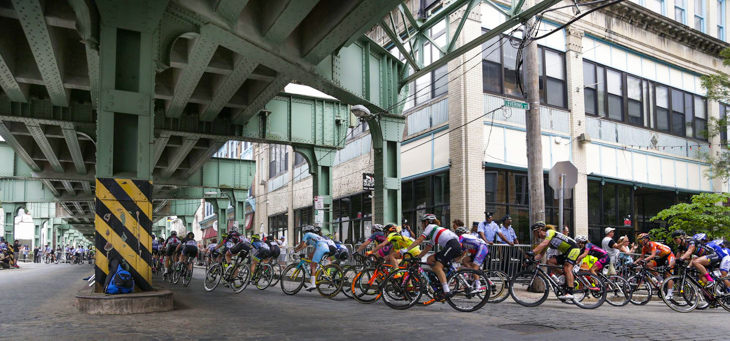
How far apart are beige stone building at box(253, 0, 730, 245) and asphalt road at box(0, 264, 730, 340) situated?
9431mm

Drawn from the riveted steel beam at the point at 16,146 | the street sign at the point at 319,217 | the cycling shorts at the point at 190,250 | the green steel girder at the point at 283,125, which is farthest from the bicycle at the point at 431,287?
the riveted steel beam at the point at 16,146

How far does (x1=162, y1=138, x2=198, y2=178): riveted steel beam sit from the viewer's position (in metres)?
21.9

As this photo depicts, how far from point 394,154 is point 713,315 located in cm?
896

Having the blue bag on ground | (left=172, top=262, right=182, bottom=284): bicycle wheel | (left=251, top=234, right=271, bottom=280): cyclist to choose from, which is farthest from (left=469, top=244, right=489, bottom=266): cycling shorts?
(left=172, top=262, right=182, bottom=284): bicycle wheel

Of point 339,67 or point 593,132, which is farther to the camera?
point 593,132

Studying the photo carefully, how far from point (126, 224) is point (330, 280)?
4891 mm

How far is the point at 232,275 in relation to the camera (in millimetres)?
15188

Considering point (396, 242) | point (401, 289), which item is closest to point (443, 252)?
point (401, 289)

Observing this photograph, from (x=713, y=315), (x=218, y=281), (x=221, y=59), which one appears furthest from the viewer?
(x=218, y=281)

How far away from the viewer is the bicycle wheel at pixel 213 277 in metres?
15.6

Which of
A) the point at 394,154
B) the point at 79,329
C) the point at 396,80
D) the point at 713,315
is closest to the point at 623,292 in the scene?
the point at 713,315

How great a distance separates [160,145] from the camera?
21812mm

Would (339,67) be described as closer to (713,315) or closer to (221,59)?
(221,59)

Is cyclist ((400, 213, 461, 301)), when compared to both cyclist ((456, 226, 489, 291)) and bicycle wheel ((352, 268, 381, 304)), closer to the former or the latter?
cyclist ((456, 226, 489, 291))
